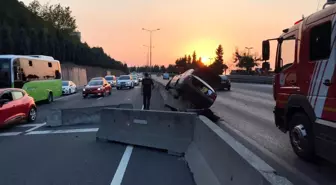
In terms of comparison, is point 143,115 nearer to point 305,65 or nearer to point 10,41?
point 305,65

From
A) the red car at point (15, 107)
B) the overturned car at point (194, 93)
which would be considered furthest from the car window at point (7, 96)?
the overturned car at point (194, 93)

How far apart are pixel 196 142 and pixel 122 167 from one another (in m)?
1.49

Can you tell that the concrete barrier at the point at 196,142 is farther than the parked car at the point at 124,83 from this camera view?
No

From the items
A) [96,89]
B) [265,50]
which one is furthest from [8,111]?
[96,89]

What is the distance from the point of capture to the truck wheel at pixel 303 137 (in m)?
6.60

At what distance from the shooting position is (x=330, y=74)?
229 inches

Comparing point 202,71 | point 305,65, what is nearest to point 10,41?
point 202,71

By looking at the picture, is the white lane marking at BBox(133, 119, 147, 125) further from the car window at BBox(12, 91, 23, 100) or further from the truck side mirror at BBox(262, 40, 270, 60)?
the car window at BBox(12, 91, 23, 100)

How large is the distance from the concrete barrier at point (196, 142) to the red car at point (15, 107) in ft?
13.6

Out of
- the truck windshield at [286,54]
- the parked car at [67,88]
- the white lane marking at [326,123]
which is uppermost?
the truck windshield at [286,54]

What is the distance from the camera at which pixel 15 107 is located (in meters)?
12.8

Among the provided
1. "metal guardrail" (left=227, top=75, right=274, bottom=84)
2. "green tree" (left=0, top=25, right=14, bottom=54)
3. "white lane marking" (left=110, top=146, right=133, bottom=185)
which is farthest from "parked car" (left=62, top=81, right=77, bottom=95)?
"white lane marking" (left=110, top=146, right=133, bottom=185)

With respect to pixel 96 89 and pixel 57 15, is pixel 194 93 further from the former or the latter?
pixel 57 15

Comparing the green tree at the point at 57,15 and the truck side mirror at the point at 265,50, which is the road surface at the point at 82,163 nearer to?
the truck side mirror at the point at 265,50
